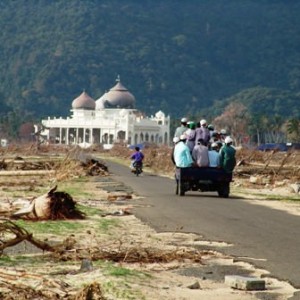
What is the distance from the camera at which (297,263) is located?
11234 millimetres

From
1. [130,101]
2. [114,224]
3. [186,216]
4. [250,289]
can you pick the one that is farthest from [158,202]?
[130,101]

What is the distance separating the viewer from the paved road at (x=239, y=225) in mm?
11672

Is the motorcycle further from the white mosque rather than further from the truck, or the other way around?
the white mosque

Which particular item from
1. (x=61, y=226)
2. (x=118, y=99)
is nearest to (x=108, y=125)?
(x=118, y=99)

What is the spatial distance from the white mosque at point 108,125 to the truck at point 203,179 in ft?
413

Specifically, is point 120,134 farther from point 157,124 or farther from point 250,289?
point 250,289

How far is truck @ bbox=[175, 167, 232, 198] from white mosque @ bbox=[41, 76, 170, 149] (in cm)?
12575

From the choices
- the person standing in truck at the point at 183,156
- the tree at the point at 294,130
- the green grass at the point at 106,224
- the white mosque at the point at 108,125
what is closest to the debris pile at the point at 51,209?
the green grass at the point at 106,224

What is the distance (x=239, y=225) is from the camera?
1599 centimetres

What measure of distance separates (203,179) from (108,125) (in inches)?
A: 5189

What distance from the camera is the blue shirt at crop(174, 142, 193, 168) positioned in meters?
23.3

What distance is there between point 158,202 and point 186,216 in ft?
13.3

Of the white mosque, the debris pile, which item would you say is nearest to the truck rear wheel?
the debris pile

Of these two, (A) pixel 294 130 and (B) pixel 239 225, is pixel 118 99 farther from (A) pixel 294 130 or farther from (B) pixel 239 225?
(B) pixel 239 225
